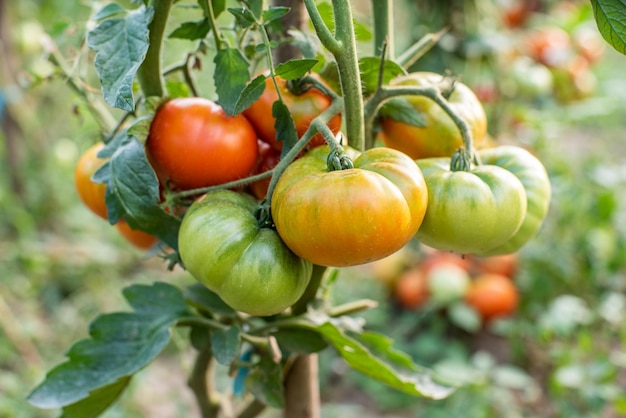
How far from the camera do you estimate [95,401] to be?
2.35 feet

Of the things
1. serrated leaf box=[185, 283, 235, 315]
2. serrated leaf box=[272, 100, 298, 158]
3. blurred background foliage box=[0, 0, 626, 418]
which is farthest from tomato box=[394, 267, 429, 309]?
serrated leaf box=[272, 100, 298, 158]

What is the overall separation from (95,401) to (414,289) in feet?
5.05

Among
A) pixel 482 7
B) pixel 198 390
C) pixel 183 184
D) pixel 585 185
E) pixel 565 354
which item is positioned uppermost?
pixel 183 184

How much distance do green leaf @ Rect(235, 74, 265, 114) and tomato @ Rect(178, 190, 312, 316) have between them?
9cm

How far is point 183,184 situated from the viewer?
650 mm

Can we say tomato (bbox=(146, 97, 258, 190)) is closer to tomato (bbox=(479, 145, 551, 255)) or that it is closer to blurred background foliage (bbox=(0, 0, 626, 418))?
tomato (bbox=(479, 145, 551, 255))

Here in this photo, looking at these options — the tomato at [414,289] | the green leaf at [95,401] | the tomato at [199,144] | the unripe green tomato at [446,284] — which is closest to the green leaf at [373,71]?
the tomato at [199,144]

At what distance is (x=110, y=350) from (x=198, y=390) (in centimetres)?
18

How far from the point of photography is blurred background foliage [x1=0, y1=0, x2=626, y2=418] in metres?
1.72

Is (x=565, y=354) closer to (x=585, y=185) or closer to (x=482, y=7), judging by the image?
(x=585, y=185)

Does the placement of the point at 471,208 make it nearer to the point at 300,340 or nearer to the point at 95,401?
the point at 300,340

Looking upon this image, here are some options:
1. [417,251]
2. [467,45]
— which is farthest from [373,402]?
[467,45]

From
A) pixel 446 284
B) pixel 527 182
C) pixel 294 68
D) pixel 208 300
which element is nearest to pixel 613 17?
pixel 527 182

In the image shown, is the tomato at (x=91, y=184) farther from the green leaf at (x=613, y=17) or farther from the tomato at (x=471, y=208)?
the green leaf at (x=613, y=17)
